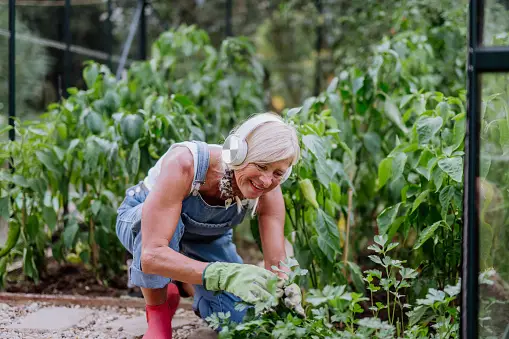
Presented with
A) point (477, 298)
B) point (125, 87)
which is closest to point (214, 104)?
point (125, 87)

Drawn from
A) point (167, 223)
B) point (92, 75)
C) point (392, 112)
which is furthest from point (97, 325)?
point (392, 112)

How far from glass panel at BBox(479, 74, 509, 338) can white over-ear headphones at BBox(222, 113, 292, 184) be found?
0.66 metres

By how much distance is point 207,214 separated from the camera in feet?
7.54

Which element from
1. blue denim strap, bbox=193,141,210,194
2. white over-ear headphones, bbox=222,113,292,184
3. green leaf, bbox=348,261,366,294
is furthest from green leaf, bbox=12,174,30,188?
green leaf, bbox=348,261,366,294

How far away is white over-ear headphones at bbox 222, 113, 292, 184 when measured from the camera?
6.48 ft

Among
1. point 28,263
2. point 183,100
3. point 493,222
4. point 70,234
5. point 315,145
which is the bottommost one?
point 28,263

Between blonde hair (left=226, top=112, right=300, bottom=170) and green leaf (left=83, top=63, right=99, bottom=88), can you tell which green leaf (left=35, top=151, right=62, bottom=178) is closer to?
green leaf (left=83, top=63, right=99, bottom=88)

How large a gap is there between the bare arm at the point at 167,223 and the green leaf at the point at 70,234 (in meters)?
1.11

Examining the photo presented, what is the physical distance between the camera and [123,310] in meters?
2.86

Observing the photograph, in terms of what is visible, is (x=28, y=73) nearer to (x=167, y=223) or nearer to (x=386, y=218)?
(x=167, y=223)

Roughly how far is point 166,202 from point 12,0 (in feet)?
6.43

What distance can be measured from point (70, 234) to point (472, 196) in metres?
2.02

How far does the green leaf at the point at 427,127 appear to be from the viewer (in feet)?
7.71

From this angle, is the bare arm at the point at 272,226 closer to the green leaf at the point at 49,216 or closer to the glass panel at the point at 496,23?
the glass panel at the point at 496,23
